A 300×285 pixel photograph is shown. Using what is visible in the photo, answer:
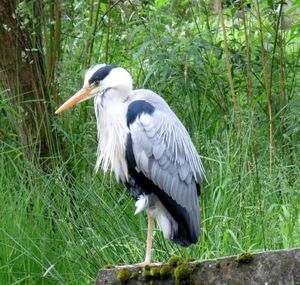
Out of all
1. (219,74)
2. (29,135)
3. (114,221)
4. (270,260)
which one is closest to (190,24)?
(219,74)

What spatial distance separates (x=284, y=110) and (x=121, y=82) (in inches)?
87.4

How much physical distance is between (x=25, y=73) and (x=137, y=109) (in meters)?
2.28

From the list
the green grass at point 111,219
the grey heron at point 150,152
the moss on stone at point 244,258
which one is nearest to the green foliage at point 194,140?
the green grass at point 111,219

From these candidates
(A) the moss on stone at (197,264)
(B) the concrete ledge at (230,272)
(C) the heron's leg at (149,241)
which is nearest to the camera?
(B) the concrete ledge at (230,272)

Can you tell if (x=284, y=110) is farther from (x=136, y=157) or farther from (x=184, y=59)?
(x=136, y=157)

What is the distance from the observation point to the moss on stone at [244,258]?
3.98 meters

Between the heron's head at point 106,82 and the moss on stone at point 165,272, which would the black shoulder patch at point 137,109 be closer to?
the heron's head at point 106,82

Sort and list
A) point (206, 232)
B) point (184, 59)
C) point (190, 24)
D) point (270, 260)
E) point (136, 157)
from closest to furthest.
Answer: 1. point (270, 260)
2. point (136, 157)
3. point (206, 232)
4. point (184, 59)
5. point (190, 24)

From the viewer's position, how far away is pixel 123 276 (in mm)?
4324

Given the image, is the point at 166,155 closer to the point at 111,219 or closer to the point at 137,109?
the point at 137,109

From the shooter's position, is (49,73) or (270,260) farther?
(49,73)

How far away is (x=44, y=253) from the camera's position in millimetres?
5766

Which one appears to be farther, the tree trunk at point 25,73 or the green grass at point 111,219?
the tree trunk at point 25,73

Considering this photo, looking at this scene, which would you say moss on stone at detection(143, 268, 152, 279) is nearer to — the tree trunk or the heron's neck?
the heron's neck
